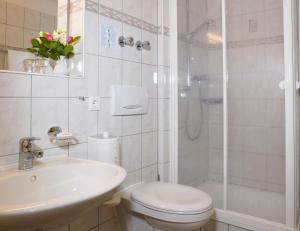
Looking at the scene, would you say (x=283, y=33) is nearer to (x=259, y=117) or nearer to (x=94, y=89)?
(x=259, y=117)

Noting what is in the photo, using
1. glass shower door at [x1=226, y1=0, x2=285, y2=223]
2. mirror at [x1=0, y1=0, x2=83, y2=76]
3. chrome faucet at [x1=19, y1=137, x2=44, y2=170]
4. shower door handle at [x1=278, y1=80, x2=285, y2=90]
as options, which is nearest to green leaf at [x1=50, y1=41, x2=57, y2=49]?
mirror at [x1=0, y1=0, x2=83, y2=76]

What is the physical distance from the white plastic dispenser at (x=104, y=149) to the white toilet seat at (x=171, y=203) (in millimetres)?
290

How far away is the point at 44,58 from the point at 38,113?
1.06 ft

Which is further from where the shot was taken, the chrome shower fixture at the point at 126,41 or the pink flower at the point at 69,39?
the chrome shower fixture at the point at 126,41

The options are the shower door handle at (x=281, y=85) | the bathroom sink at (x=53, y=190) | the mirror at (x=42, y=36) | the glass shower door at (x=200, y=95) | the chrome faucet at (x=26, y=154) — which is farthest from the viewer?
the glass shower door at (x=200, y=95)

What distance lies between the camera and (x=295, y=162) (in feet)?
4.90

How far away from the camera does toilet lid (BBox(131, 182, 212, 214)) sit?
1.24 m

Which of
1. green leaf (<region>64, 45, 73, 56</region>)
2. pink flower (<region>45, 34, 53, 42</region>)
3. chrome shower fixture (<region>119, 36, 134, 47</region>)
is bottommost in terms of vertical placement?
green leaf (<region>64, 45, 73, 56</region>)

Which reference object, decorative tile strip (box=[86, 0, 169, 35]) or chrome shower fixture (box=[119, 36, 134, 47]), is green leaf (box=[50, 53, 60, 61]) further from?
chrome shower fixture (box=[119, 36, 134, 47])

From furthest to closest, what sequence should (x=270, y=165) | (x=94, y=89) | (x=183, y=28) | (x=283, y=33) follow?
(x=183, y=28) → (x=270, y=165) → (x=283, y=33) → (x=94, y=89)

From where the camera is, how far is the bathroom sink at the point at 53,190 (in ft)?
2.10

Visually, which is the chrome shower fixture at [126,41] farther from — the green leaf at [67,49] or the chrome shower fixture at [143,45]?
the green leaf at [67,49]

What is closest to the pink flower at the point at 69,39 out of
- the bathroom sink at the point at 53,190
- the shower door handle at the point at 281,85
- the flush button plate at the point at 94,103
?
the flush button plate at the point at 94,103

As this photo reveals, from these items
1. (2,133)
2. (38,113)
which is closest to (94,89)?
(38,113)
